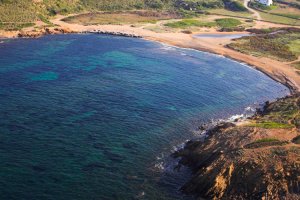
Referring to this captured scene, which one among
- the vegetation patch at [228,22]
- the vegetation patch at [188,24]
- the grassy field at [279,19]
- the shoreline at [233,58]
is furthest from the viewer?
the grassy field at [279,19]

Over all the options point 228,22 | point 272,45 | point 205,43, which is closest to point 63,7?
point 205,43

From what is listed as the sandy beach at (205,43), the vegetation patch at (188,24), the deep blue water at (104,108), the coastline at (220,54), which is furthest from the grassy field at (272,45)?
the vegetation patch at (188,24)

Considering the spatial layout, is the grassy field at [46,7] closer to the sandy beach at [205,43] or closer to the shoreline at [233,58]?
the sandy beach at [205,43]

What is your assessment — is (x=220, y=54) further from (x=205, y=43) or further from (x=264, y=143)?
(x=264, y=143)

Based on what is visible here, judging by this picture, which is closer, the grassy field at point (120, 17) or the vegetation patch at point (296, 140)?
the vegetation patch at point (296, 140)

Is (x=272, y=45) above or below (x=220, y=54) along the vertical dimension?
above

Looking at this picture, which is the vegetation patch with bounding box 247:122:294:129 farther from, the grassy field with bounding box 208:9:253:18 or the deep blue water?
the grassy field with bounding box 208:9:253:18
